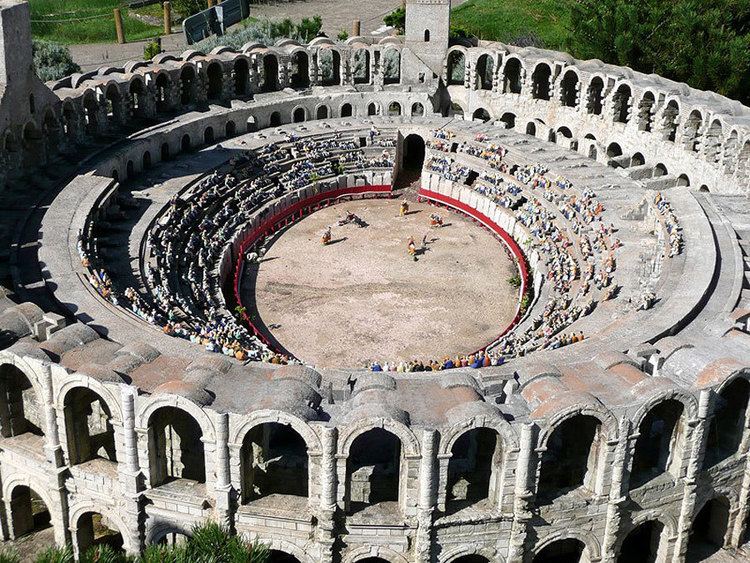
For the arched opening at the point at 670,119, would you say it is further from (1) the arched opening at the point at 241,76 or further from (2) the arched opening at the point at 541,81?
(1) the arched opening at the point at 241,76

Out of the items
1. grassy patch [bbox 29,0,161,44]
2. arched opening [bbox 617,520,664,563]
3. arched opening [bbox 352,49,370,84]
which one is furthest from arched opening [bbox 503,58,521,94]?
arched opening [bbox 617,520,664,563]

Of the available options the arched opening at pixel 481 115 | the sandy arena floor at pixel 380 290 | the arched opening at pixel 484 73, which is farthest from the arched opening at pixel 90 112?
the arched opening at pixel 484 73

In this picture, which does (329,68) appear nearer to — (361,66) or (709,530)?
(361,66)

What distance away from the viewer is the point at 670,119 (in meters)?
64.5

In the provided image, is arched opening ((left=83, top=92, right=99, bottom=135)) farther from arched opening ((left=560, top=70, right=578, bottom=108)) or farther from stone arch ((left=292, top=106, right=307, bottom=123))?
arched opening ((left=560, top=70, right=578, bottom=108))

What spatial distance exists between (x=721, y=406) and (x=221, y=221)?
32914mm

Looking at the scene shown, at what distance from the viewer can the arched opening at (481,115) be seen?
76312 millimetres

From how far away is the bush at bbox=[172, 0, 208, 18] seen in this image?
101m

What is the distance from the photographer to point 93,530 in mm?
36375

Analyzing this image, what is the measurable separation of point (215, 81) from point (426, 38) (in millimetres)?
16728

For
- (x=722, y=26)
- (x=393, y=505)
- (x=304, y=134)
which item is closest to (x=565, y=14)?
(x=722, y=26)

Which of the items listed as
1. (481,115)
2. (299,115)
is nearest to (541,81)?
(481,115)

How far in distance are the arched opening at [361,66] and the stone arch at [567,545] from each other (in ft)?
155

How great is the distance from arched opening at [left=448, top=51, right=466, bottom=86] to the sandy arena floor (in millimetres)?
16392
